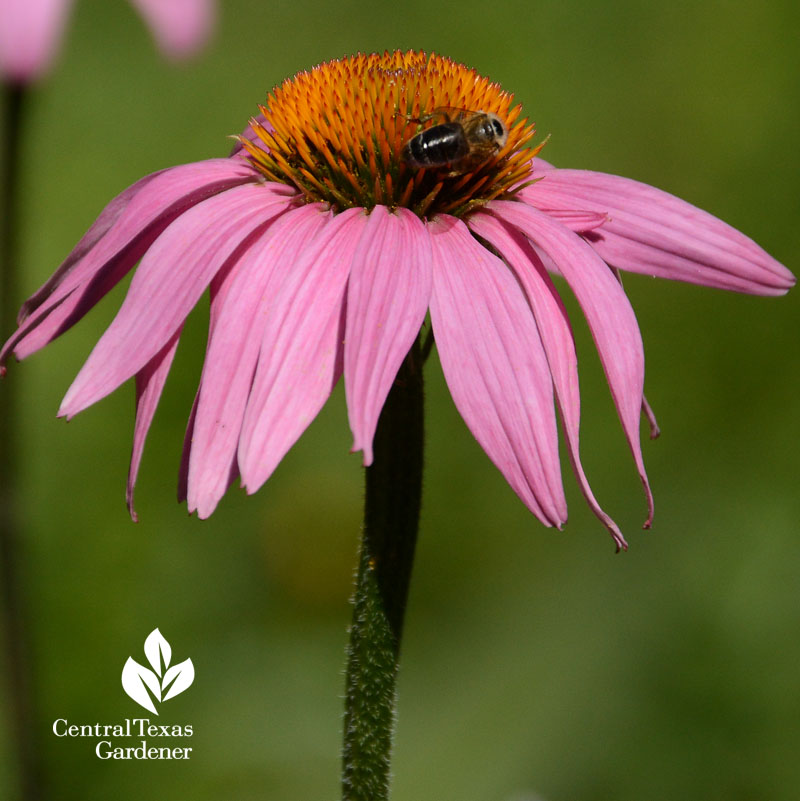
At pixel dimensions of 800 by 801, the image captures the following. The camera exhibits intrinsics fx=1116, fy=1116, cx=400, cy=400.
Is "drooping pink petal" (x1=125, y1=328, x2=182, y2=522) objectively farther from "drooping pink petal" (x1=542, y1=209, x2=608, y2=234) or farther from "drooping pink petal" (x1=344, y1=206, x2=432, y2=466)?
"drooping pink petal" (x1=542, y1=209, x2=608, y2=234)

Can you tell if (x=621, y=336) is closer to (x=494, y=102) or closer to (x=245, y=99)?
(x=494, y=102)

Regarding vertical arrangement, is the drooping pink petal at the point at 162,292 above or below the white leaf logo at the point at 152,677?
above

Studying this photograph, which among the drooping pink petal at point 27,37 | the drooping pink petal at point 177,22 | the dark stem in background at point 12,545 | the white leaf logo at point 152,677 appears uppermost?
the drooping pink petal at point 177,22

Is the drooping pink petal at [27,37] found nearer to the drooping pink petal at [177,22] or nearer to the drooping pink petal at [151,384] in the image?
the drooping pink petal at [177,22]

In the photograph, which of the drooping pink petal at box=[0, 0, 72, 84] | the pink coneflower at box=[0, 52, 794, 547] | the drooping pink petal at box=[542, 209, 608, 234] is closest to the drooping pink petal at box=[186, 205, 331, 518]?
the pink coneflower at box=[0, 52, 794, 547]

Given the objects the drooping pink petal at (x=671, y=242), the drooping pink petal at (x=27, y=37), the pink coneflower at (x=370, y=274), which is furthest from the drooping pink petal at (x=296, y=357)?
the drooping pink petal at (x=27, y=37)

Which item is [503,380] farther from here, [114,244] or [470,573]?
[470,573]

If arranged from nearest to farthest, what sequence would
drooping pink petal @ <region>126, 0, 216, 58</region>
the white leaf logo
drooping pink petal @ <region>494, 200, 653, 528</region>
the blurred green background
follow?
drooping pink petal @ <region>494, 200, 653, 528</region>, drooping pink petal @ <region>126, 0, 216, 58</region>, the white leaf logo, the blurred green background

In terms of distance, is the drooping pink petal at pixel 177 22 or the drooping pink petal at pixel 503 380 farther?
the drooping pink petal at pixel 177 22
